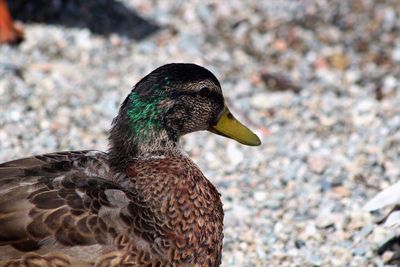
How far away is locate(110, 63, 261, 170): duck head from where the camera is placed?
418 cm

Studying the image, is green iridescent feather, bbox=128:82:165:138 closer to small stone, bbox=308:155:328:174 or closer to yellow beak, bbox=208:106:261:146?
yellow beak, bbox=208:106:261:146

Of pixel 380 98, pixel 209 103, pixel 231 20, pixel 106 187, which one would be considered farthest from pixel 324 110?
pixel 106 187

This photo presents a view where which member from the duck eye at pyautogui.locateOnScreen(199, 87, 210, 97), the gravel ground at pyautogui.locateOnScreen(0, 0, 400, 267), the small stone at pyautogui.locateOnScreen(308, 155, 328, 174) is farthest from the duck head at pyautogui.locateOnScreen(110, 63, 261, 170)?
the small stone at pyautogui.locateOnScreen(308, 155, 328, 174)

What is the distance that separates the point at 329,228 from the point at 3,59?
324cm

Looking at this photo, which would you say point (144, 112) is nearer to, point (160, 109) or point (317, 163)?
point (160, 109)

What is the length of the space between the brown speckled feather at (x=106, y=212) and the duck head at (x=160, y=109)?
72mm

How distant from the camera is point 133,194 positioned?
4043mm

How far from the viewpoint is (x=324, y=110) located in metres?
7.32

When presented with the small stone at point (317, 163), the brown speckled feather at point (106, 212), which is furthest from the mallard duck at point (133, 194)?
the small stone at point (317, 163)

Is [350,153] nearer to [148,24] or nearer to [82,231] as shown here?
[148,24]

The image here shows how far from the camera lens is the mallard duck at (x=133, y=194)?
370 cm

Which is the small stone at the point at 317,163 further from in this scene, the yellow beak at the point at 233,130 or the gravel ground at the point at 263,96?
the yellow beak at the point at 233,130

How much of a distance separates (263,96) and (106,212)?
3.80 m

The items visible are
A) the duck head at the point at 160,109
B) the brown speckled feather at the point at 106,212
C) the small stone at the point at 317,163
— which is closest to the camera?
the brown speckled feather at the point at 106,212
